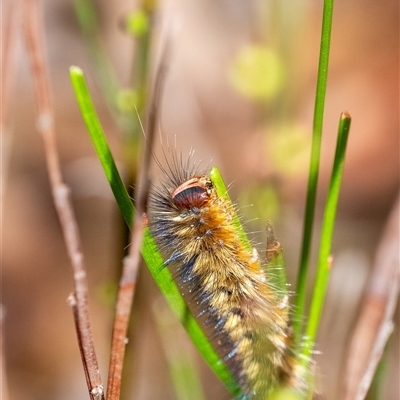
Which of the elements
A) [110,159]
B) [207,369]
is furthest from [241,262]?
[207,369]

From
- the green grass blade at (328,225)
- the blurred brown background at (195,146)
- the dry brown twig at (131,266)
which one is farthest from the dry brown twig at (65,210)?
the blurred brown background at (195,146)

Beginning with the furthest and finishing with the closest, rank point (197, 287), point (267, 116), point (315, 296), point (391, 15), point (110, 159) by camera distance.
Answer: point (391, 15), point (267, 116), point (197, 287), point (315, 296), point (110, 159)

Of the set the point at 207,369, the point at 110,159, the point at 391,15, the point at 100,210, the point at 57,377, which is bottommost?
the point at 57,377

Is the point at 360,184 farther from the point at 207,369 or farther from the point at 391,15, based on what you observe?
the point at 207,369

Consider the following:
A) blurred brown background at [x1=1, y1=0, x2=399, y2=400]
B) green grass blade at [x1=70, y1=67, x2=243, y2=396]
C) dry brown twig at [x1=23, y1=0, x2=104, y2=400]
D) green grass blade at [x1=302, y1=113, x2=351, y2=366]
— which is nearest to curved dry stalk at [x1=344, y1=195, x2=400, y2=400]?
green grass blade at [x1=302, y1=113, x2=351, y2=366]

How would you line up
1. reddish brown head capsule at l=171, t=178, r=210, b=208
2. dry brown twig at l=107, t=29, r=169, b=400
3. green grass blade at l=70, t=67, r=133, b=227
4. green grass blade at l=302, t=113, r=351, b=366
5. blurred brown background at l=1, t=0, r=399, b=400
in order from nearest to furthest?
dry brown twig at l=107, t=29, r=169, b=400, green grass blade at l=70, t=67, r=133, b=227, green grass blade at l=302, t=113, r=351, b=366, reddish brown head capsule at l=171, t=178, r=210, b=208, blurred brown background at l=1, t=0, r=399, b=400

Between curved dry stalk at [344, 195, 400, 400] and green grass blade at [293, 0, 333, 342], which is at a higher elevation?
green grass blade at [293, 0, 333, 342]

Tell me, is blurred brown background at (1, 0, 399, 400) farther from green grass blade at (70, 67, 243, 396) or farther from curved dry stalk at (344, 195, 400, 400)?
green grass blade at (70, 67, 243, 396)

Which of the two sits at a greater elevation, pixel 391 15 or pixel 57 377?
pixel 391 15
